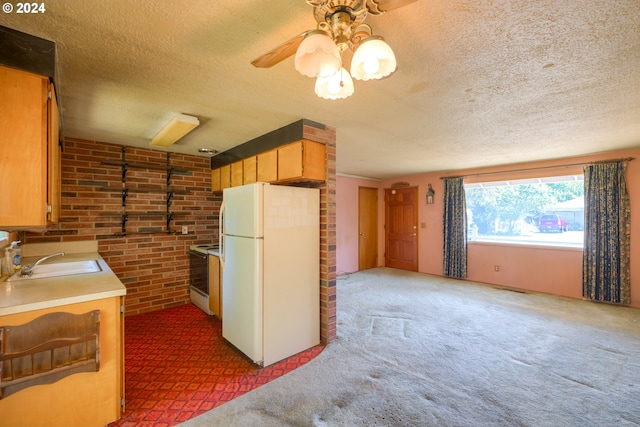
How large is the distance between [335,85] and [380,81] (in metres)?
0.70

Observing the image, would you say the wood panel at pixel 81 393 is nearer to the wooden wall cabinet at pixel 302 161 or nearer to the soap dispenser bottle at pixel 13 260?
the soap dispenser bottle at pixel 13 260

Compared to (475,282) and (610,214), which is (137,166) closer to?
(475,282)

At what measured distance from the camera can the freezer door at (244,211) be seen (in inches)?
93.5

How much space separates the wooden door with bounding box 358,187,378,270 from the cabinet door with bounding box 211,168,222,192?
3.47 metres

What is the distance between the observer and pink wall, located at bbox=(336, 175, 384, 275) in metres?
6.00

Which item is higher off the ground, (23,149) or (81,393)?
(23,149)

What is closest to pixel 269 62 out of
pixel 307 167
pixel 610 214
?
Result: pixel 307 167

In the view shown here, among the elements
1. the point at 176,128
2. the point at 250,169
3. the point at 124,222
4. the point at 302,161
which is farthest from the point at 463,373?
the point at 124,222

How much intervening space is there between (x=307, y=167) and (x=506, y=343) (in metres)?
2.79

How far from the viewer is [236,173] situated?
11.6ft

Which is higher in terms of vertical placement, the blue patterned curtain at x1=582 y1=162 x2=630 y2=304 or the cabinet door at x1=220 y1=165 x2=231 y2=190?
the cabinet door at x1=220 y1=165 x2=231 y2=190

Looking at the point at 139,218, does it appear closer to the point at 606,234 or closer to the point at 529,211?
the point at 529,211

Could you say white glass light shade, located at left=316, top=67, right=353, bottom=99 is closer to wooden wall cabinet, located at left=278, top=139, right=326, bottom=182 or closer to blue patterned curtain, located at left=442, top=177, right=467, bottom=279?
wooden wall cabinet, located at left=278, top=139, right=326, bottom=182

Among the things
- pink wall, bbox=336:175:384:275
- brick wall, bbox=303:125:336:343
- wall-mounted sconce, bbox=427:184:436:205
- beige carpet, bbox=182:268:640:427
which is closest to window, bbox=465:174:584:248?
wall-mounted sconce, bbox=427:184:436:205
